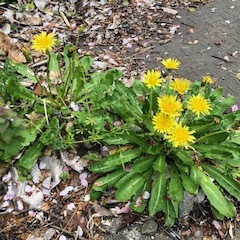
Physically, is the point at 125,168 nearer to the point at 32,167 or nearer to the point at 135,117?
the point at 135,117

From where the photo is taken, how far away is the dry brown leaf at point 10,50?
3.29 m

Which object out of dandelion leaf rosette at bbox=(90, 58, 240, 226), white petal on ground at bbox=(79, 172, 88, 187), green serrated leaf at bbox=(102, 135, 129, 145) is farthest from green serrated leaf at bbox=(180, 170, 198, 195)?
white petal on ground at bbox=(79, 172, 88, 187)

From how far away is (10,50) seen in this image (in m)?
3.33

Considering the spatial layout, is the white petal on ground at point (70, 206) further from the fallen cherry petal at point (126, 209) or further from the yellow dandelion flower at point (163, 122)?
the yellow dandelion flower at point (163, 122)

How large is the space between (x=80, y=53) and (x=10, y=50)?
25.7 inches

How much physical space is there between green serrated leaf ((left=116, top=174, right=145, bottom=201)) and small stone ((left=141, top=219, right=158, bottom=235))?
198mm

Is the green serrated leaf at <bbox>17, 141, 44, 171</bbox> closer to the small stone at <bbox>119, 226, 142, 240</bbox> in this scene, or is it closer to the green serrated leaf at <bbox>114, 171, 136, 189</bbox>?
the green serrated leaf at <bbox>114, 171, 136, 189</bbox>

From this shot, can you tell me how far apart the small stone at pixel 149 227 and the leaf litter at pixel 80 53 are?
0.06m

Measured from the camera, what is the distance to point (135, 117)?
2.67 metres

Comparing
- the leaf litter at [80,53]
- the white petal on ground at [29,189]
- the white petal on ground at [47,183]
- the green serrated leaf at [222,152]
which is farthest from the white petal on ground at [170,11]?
the white petal on ground at [29,189]

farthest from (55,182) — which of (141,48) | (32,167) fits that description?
(141,48)

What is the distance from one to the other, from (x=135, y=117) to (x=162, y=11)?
6.60ft

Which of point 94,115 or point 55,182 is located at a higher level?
point 94,115

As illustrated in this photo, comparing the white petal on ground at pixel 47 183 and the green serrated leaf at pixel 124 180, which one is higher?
the green serrated leaf at pixel 124 180
